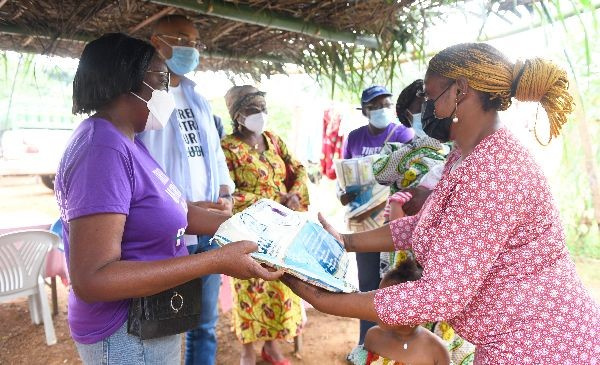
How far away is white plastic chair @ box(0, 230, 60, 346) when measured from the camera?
161 inches

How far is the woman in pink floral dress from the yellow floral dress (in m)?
2.02

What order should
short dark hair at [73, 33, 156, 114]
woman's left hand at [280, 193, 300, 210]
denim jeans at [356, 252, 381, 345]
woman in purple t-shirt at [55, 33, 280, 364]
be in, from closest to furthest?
woman in purple t-shirt at [55, 33, 280, 364] → short dark hair at [73, 33, 156, 114] → woman's left hand at [280, 193, 300, 210] → denim jeans at [356, 252, 381, 345]

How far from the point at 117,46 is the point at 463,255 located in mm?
1270

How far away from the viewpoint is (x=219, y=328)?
4.59 meters

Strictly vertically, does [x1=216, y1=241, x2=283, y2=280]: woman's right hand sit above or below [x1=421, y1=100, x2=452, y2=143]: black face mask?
below

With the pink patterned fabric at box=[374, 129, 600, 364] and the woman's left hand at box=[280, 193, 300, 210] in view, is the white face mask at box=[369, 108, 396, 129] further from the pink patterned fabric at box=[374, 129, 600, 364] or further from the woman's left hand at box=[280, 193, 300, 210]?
the pink patterned fabric at box=[374, 129, 600, 364]

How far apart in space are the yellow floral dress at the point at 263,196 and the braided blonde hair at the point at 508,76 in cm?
213

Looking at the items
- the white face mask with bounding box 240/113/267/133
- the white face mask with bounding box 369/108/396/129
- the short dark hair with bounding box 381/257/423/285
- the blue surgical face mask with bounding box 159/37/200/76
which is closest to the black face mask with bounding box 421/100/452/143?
the short dark hair with bounding box 381/257/423/285

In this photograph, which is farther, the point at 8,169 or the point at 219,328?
the point at 8,169

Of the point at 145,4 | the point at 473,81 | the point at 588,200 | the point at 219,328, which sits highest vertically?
the point at 145,4

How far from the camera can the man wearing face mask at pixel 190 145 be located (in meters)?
2.63

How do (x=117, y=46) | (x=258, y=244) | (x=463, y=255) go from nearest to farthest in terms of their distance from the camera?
(x=463, y=255)
(x=258, y=244)
(x=117, y=46)

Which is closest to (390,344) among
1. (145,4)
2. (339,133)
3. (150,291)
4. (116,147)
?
(150,291)

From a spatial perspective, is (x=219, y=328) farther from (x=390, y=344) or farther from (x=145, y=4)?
(x=145, y=4)
